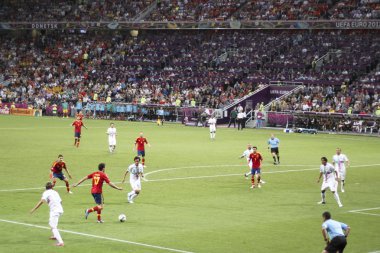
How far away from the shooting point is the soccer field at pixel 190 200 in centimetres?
2297

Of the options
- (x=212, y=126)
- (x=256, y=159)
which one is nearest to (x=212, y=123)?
(x=212, y=126)

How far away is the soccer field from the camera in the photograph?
22969 millimetres

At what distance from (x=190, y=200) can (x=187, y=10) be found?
64.9m

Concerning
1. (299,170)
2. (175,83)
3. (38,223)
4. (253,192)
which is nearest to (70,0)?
(175,83)

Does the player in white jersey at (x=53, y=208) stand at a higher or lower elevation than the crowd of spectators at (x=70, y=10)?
lower

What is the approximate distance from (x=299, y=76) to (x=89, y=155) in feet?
124

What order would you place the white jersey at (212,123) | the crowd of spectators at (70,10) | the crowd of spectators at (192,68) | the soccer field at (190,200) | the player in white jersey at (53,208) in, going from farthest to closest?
1. the crowd of spectators at (70,10)
2. the crowd of spectators at (192,68)
3. the white jersey at (212,123)
4. the soccer field at (190,200)
5. the player in white jersey at (53,208)

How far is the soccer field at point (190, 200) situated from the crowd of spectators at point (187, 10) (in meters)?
28.6

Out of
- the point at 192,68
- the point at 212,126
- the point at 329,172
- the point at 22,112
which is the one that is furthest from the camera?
the point at 22,112

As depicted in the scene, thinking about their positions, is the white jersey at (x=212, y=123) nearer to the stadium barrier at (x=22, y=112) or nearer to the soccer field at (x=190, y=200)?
the soccer field at (x=190, y=200)

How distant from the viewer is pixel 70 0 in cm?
10556

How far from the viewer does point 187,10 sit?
307 ft

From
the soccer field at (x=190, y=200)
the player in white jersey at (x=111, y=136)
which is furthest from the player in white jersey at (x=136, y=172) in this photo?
the player in white jersey at (x=111, y=136)

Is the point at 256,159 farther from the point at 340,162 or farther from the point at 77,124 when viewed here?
the point at 77,124
